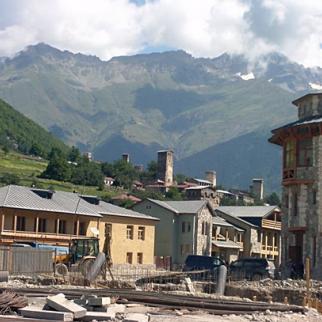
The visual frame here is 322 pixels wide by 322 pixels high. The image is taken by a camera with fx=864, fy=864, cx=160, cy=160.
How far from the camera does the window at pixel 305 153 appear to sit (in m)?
64.2

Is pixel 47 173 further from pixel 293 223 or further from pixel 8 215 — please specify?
pixel 293 223

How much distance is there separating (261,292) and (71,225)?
28.6m

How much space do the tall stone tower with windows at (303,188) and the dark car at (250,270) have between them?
173 centimetres

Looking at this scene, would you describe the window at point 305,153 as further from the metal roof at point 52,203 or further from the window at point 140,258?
the window at point 140,258

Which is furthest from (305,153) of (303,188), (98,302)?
(98,302)

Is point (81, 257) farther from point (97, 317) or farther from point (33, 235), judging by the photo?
point (97, 317)

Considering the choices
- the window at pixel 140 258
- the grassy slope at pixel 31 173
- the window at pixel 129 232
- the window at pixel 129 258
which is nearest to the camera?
the window at pixel 129 258

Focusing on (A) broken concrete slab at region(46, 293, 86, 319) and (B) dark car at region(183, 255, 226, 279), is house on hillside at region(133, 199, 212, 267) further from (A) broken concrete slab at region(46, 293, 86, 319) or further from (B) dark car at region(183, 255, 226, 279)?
(A) broken concrete slab at region(46, 293, 86, 319)

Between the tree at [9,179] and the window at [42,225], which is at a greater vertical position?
the tree at [9,179]

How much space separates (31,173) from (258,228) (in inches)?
2488

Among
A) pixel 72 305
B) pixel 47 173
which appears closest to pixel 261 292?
pixel 72 305

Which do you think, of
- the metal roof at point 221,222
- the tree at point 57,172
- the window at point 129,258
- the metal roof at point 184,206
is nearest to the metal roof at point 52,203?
the window at point 129,258

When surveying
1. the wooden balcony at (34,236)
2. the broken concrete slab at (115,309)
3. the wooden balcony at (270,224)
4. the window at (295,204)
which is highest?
the wooden balcony at (270,224)

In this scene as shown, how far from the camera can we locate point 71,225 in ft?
253
